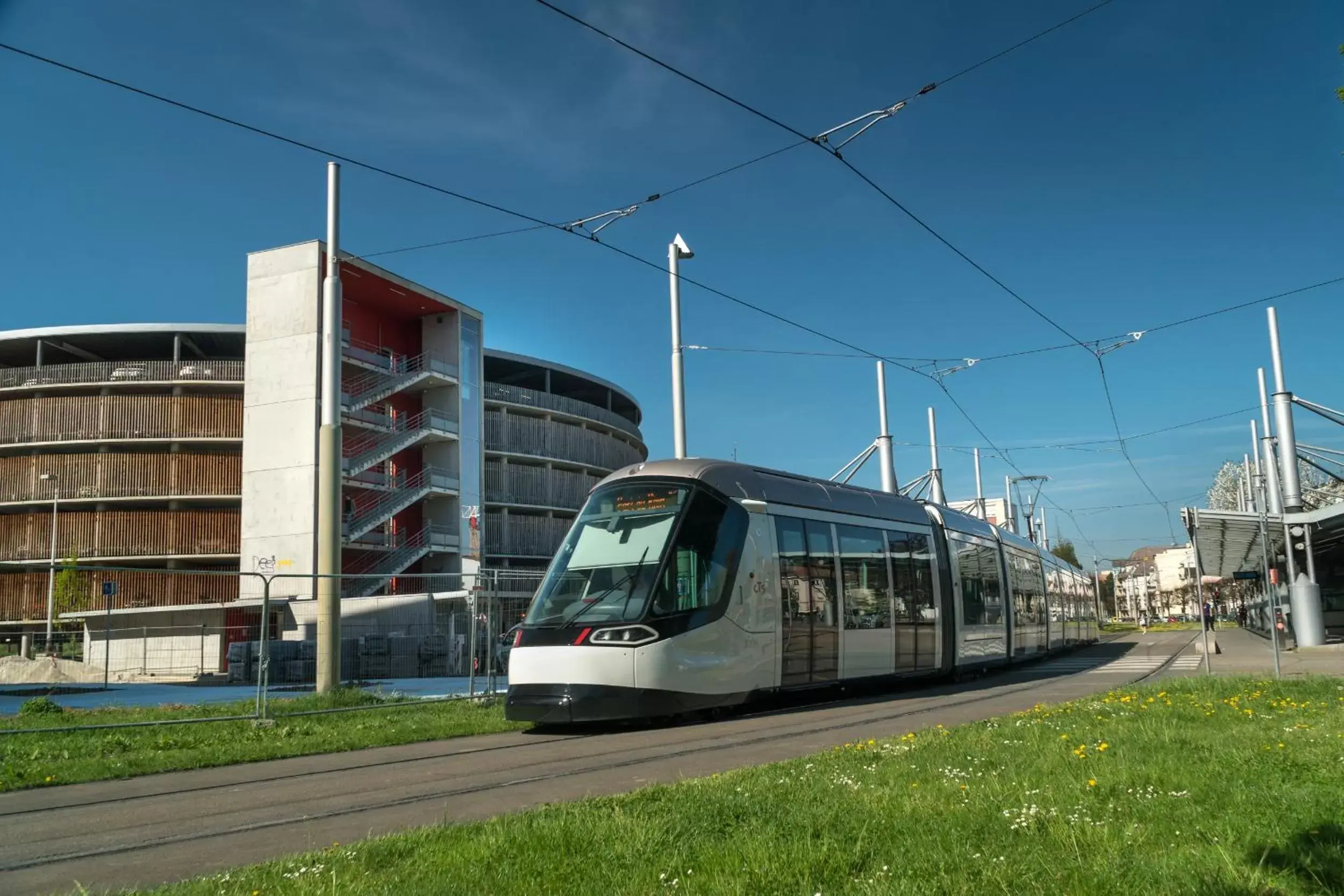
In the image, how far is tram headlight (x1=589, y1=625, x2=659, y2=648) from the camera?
12.5 m

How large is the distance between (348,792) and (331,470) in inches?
430

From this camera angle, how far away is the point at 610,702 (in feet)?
41.0

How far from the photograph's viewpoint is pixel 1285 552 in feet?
124

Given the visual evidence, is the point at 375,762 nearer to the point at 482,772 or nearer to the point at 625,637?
the point at 482,772

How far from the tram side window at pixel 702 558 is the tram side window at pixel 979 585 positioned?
8888mm

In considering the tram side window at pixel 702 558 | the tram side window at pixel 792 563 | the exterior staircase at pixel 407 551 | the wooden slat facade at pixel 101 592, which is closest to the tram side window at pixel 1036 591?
the tram side window at pixel 792 563

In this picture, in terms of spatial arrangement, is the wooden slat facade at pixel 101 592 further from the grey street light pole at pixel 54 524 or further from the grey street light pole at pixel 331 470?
the grey street light pole at pixel 331 470

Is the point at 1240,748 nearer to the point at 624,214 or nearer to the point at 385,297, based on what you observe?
the point at 624,214

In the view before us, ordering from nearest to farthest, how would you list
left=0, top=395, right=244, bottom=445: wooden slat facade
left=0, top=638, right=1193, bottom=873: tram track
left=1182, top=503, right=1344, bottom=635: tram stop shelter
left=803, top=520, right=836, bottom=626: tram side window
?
left=0, top=638, right=1193, bottom=873: tram track, left=803, top=520, right=836, bottom=626: tram side window, left=1182, top=503, right=1344, bottom=635: tram stop shelter, left=0, top=395, right=244, bottom=445: wooden slat facade

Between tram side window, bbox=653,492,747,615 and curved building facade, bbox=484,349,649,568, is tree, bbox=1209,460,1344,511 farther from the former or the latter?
tram side window, bbox=653,492,747,615

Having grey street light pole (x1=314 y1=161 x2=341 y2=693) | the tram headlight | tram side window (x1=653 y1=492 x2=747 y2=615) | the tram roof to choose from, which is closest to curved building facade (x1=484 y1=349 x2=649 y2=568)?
grey street light pole (x1=314 y1=161 x2=341 y2=693)

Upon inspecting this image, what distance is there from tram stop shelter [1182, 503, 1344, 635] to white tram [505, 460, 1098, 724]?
19.0 ft

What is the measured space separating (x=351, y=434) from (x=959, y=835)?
4566 centimetres

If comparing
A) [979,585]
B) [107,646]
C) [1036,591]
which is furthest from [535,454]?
[979,585]
